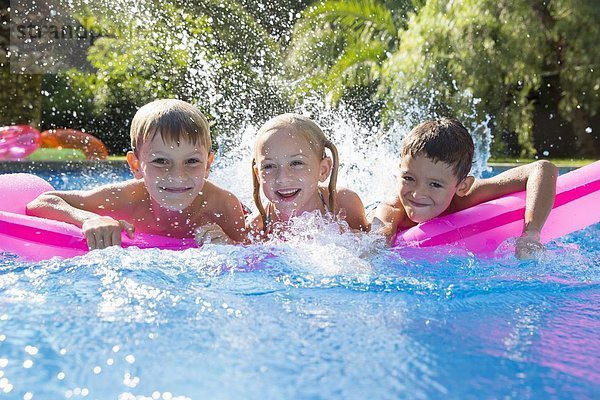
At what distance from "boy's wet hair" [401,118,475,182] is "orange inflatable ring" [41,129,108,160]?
8.14 m

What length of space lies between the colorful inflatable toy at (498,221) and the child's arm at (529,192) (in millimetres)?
61

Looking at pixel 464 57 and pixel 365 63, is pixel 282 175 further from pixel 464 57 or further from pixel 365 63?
pixel 365 63

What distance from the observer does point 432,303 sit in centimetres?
226

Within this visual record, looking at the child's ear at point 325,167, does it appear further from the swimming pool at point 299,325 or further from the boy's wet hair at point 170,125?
the boy's wet hair at point 170,125

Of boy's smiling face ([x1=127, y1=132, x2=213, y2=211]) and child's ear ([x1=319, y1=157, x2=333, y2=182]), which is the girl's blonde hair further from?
boy's smiling face ([x1=127, y1=132, x2=213, y2=211])

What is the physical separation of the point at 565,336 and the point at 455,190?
1.18 metres

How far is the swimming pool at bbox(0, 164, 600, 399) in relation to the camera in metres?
1.64

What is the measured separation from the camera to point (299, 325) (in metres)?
2.02

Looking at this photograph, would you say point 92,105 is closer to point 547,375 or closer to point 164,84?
point 164,84

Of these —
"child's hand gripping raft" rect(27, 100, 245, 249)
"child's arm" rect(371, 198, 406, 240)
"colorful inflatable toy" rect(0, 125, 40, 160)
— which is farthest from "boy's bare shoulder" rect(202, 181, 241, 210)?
"colorful inflatable toy" rect(0, 125, 40, 160)

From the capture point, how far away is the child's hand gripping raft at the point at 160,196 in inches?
116

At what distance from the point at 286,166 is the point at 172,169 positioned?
46cm

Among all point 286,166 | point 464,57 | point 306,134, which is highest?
point 464,57

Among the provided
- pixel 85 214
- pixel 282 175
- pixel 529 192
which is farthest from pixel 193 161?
pixel 529 192
